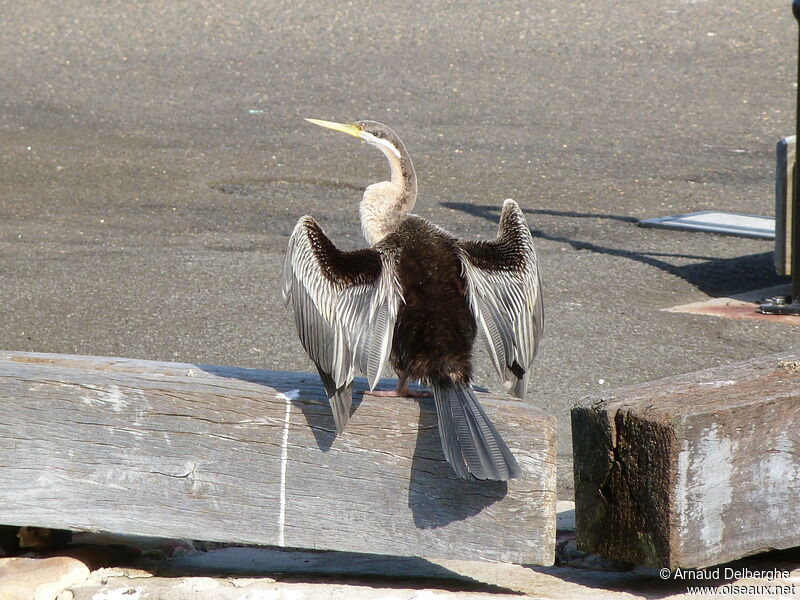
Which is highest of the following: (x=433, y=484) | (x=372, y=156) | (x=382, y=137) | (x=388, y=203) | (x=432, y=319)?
(x=382, y=137)

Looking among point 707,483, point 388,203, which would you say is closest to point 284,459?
point 388,203

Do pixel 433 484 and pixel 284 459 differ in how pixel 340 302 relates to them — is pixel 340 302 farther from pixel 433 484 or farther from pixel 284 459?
pixel 433 484

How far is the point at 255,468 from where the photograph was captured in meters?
3.80

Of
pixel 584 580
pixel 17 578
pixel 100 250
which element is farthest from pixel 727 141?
pixel 17 578

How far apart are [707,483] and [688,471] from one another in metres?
0.10

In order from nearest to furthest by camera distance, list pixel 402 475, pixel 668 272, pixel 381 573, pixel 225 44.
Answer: pixel 402 475 < pixel 381 573 < pixel 668 272 < pixel 225 44

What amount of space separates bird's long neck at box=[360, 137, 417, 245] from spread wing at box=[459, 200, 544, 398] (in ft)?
1.28

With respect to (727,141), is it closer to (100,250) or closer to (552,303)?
(552,303)

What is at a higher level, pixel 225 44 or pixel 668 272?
pixel 225 44

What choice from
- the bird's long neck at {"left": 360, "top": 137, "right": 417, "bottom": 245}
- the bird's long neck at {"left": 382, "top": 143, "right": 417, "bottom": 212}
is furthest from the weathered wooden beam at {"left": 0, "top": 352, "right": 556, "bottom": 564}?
the bird's long neck at {"left": 382, "top": 143, "right": 417, "bottom": 212}

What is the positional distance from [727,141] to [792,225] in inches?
246

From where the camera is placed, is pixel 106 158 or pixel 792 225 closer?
pixel 792 225

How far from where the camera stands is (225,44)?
18.1 metres

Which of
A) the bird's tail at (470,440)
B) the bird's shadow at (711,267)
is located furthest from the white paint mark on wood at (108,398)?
the bird's shadow at (711,267)
